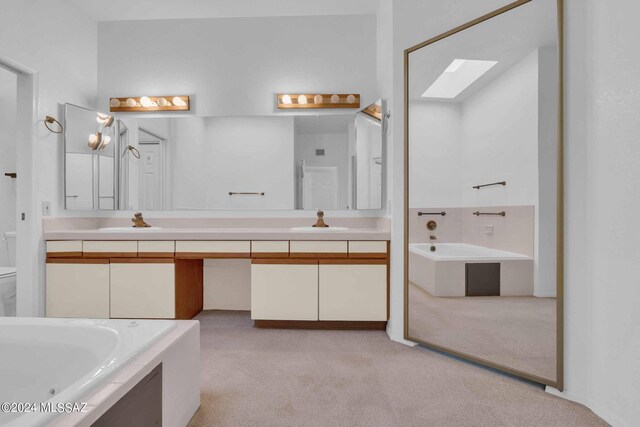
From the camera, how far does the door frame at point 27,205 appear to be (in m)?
2.47

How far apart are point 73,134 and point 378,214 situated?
8.70 ft

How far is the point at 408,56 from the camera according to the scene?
7.47ft

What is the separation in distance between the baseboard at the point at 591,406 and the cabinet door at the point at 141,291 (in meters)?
2.40

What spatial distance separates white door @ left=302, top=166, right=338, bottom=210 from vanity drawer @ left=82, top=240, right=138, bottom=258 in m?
1.38

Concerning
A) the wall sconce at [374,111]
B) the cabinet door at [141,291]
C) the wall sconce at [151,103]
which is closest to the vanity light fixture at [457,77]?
the wall sconce at [374,111]

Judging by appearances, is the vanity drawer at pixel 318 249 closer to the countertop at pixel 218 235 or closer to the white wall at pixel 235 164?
the countertop at pixel 218 235

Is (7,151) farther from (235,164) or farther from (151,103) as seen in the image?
(235,164)

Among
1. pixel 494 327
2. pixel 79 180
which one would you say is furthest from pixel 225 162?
pixel 494 327

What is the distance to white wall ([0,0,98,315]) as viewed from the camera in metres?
2.38

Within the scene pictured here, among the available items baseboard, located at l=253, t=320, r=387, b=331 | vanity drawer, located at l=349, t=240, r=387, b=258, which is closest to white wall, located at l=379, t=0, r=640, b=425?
vanity drawer, located at l=349, t=240, r=387, b=258

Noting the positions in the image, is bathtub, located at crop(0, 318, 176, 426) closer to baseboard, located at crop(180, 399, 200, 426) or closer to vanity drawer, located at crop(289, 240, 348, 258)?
baseboard, located at crop(180, 399, 200, 426)

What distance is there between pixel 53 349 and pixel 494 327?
7.04 ft

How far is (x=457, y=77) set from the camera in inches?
80.5

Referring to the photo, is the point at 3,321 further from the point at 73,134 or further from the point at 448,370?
the point at 448,370
